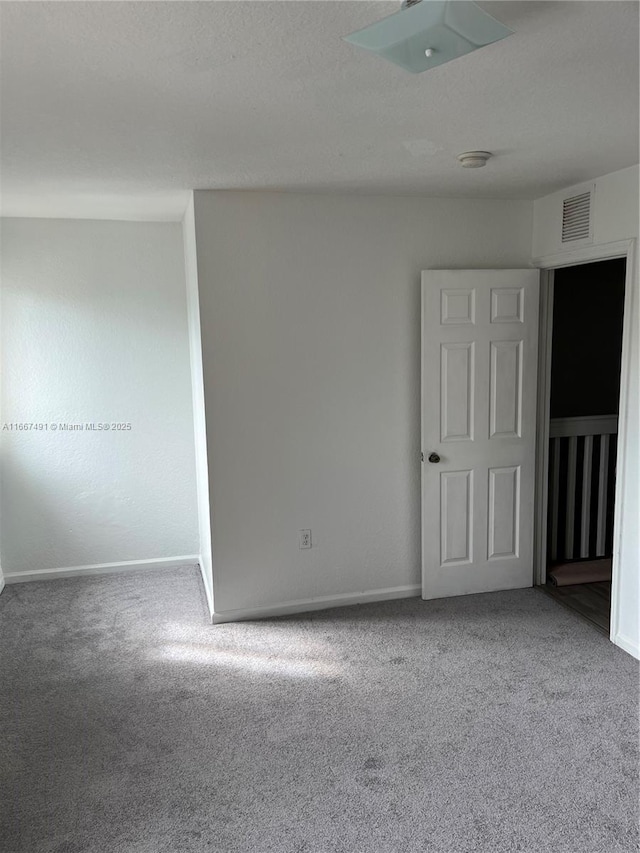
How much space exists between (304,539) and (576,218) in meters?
2.43

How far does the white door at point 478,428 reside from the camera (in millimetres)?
3752

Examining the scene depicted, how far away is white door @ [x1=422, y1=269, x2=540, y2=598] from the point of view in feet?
12.3

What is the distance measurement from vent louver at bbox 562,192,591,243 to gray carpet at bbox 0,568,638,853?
220cm

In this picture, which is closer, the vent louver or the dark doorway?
the vent louver

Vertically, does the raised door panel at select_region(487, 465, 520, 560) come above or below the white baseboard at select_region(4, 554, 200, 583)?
above

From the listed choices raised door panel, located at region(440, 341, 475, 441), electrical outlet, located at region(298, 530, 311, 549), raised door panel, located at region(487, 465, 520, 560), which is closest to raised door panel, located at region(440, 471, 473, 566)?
raised door panel, located at region(487, 465, 520, 560)

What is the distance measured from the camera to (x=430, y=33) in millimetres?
1552

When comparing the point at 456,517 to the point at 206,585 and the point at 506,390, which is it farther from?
the point at 206,585

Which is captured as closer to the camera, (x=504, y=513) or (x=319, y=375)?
(x=319, y=375)

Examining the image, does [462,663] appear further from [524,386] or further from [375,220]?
[375,220]

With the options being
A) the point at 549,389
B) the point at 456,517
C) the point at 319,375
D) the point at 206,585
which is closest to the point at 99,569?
the point at 206,585

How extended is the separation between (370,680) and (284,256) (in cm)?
232

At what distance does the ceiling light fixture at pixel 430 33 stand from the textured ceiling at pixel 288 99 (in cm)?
6

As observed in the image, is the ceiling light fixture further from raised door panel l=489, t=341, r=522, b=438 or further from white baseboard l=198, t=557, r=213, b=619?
white baseboard l=198, t=557, r=213, b=619
